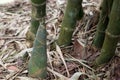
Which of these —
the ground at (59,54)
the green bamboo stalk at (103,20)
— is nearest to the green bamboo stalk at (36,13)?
the ground at (59,54)

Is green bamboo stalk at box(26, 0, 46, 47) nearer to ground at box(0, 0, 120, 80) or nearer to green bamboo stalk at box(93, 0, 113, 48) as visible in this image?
ground at box(0, 0, 120, 80)

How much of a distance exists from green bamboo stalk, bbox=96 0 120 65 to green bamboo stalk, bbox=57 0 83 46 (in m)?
0.21

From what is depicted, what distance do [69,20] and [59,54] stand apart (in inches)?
8.6

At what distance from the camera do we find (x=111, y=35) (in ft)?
5.90

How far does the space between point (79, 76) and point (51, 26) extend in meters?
0.61

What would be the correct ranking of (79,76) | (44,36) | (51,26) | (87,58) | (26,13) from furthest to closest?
(26,13) < (51,26) < (87,58) < (79,76) < (44,36)

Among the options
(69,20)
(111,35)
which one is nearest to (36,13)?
(69,20)

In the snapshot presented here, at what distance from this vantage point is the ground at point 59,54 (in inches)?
75.4

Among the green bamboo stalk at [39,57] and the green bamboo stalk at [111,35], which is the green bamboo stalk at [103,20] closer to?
the green bamboo stalk at [111,35]

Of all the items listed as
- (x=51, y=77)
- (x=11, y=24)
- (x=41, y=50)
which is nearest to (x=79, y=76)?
(x=51, y=77)

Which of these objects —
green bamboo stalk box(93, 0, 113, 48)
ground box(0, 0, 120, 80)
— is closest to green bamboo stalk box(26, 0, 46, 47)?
ground box(0, 0, 120, 80)

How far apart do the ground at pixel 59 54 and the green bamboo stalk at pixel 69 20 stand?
53mm

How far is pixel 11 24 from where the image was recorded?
252 centimetres

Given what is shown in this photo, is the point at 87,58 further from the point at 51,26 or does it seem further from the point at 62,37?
the point at 51,26
